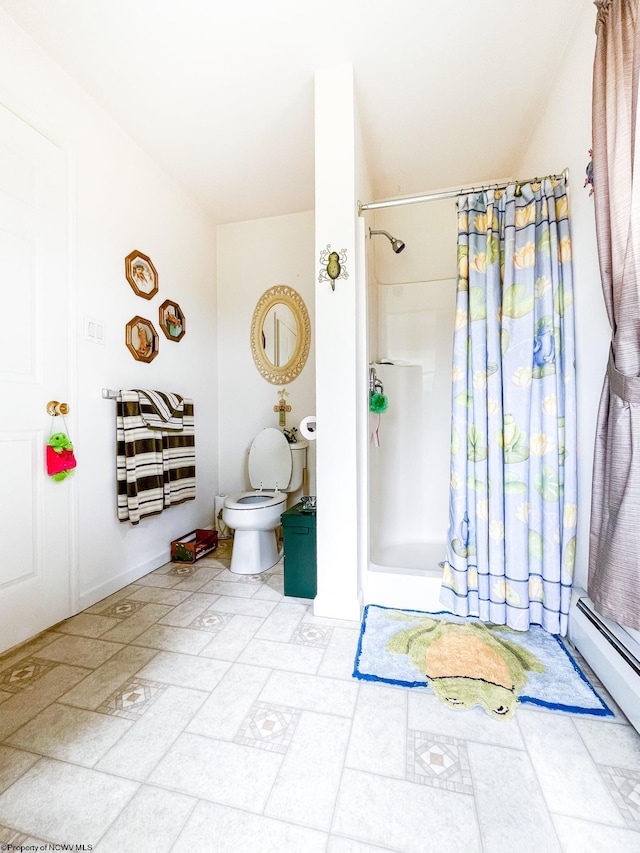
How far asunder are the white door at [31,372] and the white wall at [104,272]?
8 centimetres

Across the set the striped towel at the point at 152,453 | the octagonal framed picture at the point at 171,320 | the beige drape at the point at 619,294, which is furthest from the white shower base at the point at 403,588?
the octagonal framed picture at the point at 171,320

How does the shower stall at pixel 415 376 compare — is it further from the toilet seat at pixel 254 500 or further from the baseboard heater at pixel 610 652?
the baseboard heater at pixel 610 652

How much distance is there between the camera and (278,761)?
97 centimetres

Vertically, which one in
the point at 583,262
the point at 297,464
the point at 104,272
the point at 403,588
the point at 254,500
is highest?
the point at 104,272

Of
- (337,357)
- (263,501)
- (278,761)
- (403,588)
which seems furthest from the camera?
(263,501)

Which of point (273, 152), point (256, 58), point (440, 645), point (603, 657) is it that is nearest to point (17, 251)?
point (256, 58)

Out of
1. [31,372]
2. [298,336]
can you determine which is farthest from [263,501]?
[31,372]

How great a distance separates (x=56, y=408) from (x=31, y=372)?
177 millimetres

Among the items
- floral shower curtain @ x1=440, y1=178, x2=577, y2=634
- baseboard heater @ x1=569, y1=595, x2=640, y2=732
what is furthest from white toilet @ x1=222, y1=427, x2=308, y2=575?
baseboard heater @ x1=569, y1=595, x2=640, y2=732

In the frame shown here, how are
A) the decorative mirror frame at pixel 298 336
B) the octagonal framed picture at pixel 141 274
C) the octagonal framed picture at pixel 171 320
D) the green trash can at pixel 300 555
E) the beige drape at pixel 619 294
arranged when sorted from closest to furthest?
the beige drape at pixel 619 294 → the green trash can at pixel 300 555 → the octagonal framed picture at pixel 141 274 → the octagonal framed picture at pixel 171 320 → the decorative mirror frame at pixel 298 336

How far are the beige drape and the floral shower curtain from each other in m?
0.26

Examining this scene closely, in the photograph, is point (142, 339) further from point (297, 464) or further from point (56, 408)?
point (297, 464)

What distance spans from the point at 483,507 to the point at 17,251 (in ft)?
7.02

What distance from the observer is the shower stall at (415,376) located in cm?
245
